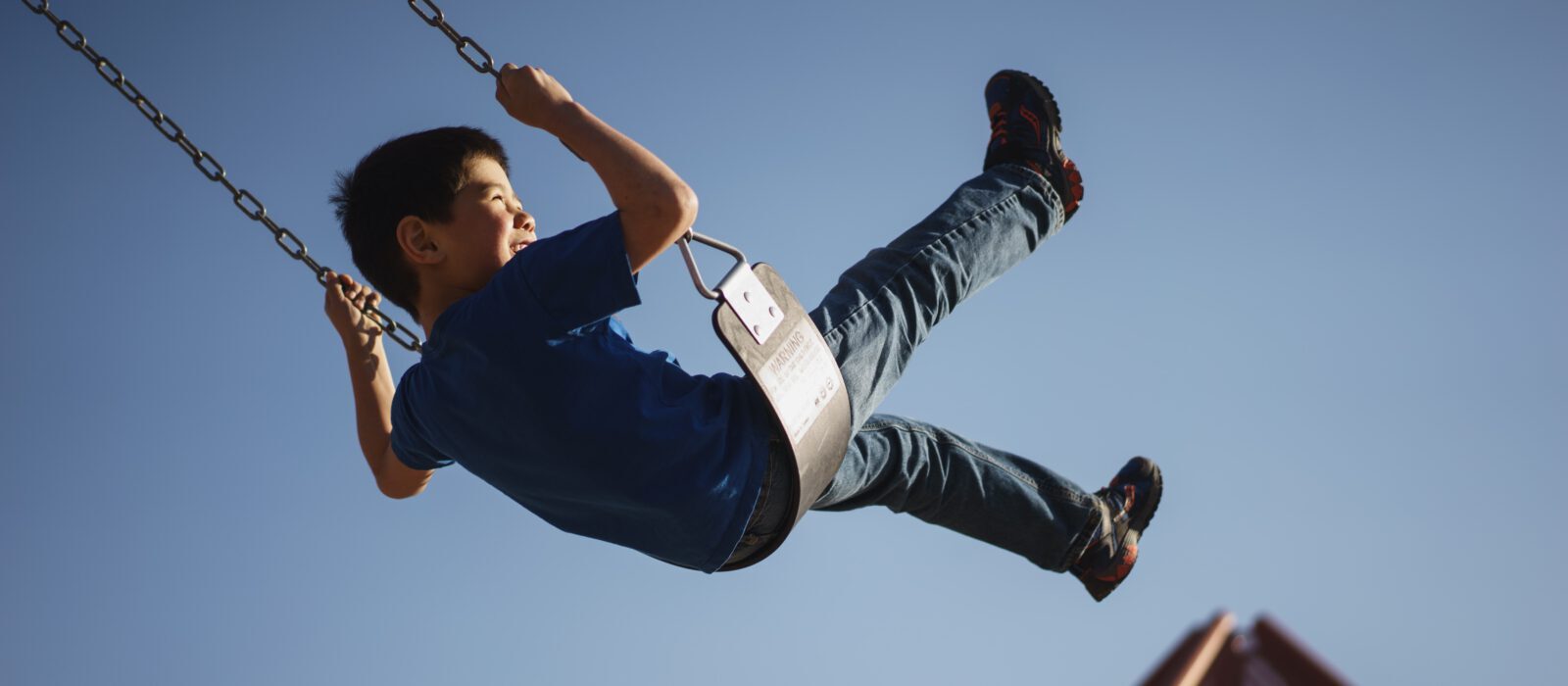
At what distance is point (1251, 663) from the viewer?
308 centimetres

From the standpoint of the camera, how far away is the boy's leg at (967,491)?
3.31 metres

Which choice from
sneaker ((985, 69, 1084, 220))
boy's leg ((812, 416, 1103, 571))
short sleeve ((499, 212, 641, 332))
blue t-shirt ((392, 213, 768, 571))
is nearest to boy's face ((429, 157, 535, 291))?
blue t-shirt ((392, 213, 768, 571))

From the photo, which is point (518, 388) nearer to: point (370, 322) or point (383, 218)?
point (383, 218)

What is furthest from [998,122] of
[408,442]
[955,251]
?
[408,442]

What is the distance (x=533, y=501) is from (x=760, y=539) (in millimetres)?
464

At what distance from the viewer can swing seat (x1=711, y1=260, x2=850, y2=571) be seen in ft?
8.74

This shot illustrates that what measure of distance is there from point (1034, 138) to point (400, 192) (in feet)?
4.85

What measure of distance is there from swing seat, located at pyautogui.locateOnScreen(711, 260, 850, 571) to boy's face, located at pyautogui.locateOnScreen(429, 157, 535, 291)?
55 centimetres

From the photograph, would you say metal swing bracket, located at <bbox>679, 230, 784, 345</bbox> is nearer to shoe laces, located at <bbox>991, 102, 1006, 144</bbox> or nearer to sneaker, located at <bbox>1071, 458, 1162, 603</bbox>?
shoe laces, located at <bbox>991, 102, 1006, 144</bbox>

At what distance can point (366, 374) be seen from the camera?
3.46 m

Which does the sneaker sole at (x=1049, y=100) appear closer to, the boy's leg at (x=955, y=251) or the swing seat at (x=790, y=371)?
the boy's leg at (x=955, y=251)

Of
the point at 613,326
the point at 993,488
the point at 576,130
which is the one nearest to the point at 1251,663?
the point at 993,488

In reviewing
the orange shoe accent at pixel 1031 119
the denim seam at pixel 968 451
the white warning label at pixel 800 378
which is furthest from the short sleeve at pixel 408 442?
the orange shoe accent at pixel 1031 119

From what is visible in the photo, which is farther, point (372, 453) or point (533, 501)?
point (372, 453)
